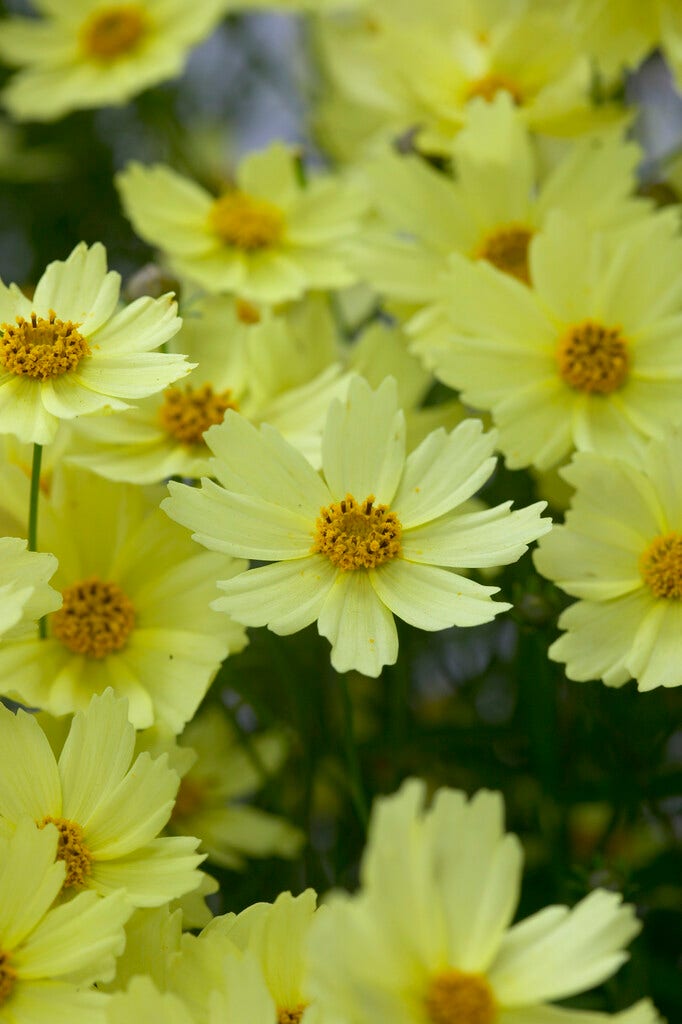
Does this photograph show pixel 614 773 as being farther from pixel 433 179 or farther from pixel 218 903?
pixel 433 179

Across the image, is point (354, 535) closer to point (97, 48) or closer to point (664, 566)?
point (664, 566)

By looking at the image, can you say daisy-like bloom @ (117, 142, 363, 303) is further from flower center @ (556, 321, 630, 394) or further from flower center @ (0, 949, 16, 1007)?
flower center @ (0, 949, 16, 1007)

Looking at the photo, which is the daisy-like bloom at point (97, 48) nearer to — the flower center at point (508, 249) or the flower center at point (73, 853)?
the flower center at point (508, 249)

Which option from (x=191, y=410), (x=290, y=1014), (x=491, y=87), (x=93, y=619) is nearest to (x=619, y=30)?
(x=491, y=87)

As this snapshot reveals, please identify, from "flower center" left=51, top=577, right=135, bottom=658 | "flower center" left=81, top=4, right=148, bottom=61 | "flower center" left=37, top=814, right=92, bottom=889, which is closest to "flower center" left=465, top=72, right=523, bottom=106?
"flower center" left=81, top=4, right=148, bottom=61

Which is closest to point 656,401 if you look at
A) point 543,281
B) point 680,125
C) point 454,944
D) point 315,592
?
point 543,281

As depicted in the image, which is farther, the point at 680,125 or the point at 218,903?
the point at 680,125

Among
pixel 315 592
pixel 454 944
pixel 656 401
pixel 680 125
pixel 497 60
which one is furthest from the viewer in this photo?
pixel 680 125
